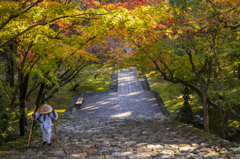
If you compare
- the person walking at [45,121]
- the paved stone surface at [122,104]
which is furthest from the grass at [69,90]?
the person walking at [45,121]

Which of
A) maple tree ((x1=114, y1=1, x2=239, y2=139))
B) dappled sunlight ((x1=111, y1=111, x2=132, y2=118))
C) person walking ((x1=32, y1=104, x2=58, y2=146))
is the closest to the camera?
person walking ((x1=32, y1=104, x2=58, y2=146))

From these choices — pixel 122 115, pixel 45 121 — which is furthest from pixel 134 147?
pixel 122 115

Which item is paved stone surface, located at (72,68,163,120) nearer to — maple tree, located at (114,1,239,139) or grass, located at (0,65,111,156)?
grass, located at (0,65,111,156)

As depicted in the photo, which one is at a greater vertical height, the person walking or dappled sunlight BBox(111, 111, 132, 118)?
the person walking

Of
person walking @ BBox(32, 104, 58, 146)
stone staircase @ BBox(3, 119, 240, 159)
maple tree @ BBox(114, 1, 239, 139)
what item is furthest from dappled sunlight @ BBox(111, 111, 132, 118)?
person walking @ BBox(32, 104, 58, 146)

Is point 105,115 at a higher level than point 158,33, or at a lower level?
lower

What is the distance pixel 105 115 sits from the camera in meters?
14.8

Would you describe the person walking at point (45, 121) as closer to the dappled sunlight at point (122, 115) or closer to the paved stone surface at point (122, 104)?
the paved stone surface at point (122, 104)

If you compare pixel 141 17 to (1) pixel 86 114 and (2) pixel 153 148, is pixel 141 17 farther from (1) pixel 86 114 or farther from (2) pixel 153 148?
(1) pixel 86 114

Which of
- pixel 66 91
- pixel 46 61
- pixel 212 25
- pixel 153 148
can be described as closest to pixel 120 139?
pixel 153 148

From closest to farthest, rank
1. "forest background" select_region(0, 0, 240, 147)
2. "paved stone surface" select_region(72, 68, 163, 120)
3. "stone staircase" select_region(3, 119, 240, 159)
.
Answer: "stone staircase" select_region(3, 119, 240, 159) → "forest background" select_region(0, 0, 240, 147) → "paved stone surface" select_region(72, 68, 163, 120)

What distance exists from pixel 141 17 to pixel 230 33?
10.2ft

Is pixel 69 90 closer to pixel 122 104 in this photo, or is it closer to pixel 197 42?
pixel 122 104

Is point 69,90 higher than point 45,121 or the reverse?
the reverse
